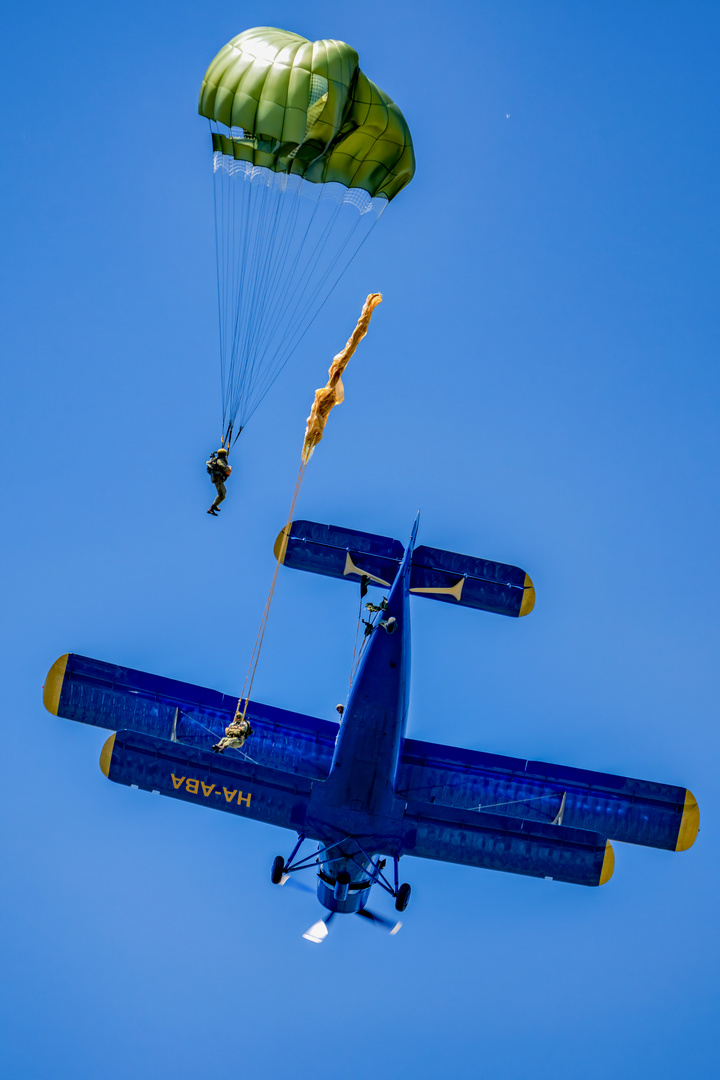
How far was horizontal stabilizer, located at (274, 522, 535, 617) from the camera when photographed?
2044 centimetres

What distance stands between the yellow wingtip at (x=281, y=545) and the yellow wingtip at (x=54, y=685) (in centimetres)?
569

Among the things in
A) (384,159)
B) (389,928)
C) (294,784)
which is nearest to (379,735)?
(294,784)

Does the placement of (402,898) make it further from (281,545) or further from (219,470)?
(219,470)

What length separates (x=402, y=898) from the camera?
20.3 m

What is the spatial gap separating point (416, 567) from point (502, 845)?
21.9 feet

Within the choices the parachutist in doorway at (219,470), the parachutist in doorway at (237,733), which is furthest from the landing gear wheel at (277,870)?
the parachutist in doorway at (219,470)

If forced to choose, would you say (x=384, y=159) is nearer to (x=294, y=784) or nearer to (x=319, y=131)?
(x=319, y=131)

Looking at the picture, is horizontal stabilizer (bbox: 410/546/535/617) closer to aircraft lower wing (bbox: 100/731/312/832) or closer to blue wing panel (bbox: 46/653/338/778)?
blue wing panel (bbox: 46/653/338/778)

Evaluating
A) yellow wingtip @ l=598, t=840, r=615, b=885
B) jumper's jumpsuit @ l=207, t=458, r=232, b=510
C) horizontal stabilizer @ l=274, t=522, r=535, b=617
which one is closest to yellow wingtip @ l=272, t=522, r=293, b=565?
horizontal stabilizer @ l=274, t=522, r=535, b=617

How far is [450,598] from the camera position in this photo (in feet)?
67.5

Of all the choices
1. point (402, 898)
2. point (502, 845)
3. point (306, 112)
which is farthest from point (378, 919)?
point (306, 112)

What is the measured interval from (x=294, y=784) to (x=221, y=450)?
28.6 feet

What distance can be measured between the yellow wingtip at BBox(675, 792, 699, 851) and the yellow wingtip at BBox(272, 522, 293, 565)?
36.2ft

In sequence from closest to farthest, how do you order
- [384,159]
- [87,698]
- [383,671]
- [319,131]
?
[319,131] → [384,159] → [383,671] → [87,698]
